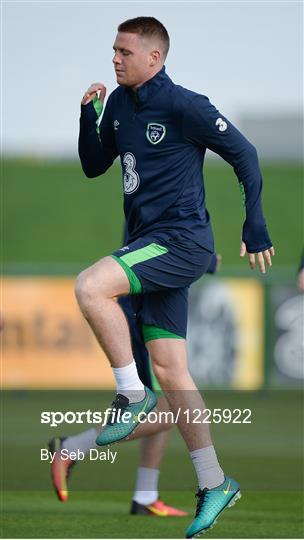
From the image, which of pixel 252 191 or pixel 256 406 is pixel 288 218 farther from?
pixel 252 191

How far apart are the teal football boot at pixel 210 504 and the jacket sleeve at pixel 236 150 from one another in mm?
1412

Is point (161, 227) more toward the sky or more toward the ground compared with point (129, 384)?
more toward the sky

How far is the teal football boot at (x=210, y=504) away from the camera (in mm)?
7090

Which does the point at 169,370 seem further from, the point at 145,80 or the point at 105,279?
the point at 145,80

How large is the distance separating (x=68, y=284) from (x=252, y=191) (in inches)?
433

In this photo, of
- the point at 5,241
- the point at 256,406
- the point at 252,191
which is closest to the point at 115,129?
the point at 252,191

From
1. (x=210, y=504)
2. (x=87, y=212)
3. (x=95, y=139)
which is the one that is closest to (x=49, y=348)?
(x=95, y=139)

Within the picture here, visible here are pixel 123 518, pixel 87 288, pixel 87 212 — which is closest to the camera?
pixel 87 288

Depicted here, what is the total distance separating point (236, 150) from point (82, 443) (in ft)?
8.56

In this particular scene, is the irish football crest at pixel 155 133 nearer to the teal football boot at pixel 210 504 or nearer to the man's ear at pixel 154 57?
the man's ear at pixel 154 57

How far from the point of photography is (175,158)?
7.13m

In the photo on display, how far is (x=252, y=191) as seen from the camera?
717cm

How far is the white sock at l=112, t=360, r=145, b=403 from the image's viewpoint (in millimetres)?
6961

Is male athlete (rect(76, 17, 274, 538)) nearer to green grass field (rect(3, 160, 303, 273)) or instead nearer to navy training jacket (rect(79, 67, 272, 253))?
navy training jacket (rect(79, 67, 272, 253))
